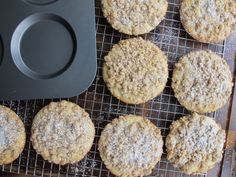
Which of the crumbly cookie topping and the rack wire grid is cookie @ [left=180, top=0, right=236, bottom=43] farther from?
the crumbly cookie topping

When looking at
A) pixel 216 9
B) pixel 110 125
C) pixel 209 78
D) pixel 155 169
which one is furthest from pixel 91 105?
pixel 216 9

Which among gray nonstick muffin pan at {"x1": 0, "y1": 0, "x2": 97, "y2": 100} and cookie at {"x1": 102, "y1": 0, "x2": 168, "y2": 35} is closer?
gray nonstick muffin pan at {"x1": 0, "y1": 0, "x2": 97, "y2": 100}

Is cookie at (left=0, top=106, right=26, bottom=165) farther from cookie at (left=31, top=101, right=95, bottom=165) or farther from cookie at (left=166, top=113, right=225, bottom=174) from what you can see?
cookie at (left=166, top=113, right=225, bottom=174)

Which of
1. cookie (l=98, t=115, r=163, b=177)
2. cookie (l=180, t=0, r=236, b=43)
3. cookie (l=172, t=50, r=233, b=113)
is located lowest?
Answer: cookie (l=98, t=115, r=163, b=177)

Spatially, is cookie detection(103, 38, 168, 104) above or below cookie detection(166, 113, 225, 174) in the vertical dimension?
above

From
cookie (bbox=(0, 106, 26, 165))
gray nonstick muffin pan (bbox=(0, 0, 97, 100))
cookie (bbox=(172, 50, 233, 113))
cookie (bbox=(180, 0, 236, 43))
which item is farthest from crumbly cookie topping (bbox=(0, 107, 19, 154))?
cookie (bbox=(180, 0, 236, 43))

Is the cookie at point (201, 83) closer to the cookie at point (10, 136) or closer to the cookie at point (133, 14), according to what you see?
the cookie at point (133, 14)

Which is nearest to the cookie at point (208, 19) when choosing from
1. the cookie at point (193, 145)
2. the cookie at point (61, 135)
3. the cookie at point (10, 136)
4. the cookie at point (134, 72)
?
the cookie at point (134, 72)
